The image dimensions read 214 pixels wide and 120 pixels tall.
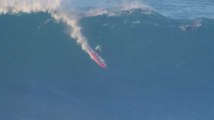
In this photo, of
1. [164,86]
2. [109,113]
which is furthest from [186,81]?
[109,113]

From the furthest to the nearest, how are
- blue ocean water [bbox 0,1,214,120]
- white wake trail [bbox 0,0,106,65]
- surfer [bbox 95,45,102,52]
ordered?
surfer [bbox 95,45,102,52], white wake trail [bbox 0,0,106,65], blue ocean water [bbox 0,1,214,120]

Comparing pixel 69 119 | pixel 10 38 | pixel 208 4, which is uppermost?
pixel 208 4

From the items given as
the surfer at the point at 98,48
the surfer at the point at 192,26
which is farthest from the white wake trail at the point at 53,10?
the surfer at the point at 192,26

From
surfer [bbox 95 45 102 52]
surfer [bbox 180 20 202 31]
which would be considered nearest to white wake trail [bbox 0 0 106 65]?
surfer [bbox 95 45 102 52]

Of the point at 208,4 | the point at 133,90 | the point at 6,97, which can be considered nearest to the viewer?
the point at 6,97

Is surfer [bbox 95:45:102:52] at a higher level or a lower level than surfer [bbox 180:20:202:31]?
lower

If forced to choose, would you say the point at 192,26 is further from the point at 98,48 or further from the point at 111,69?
the point at 98,48

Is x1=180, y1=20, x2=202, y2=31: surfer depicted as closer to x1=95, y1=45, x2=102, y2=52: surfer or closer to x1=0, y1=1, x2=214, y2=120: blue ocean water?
x1=0, y1=1, x2=214, y2=120: blue ocean water

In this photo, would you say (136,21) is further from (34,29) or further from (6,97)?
(6,97)
